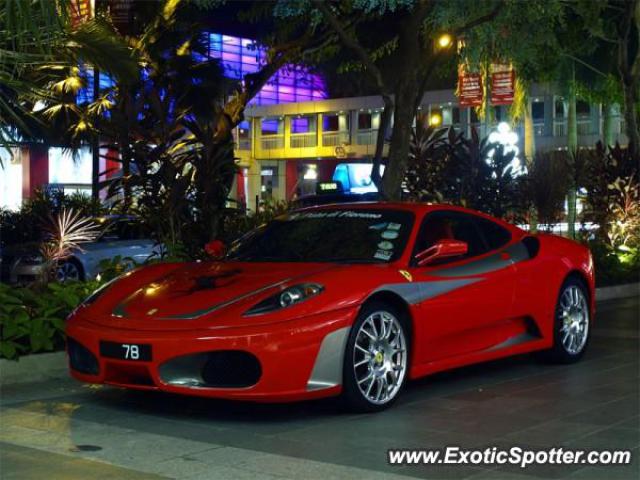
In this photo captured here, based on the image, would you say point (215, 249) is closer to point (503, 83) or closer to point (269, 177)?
point (503, 83)

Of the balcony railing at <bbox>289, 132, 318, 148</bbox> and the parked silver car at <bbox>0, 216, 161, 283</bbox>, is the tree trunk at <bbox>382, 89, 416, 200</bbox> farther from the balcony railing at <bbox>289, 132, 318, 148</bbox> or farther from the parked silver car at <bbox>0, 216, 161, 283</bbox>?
the balcony railing at <bbox>289, 132, 318, 148</bbox>

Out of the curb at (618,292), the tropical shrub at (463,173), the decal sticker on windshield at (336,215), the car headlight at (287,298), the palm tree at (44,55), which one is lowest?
the curb at (618,292)

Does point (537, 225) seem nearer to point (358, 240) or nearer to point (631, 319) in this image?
point (631, 319)

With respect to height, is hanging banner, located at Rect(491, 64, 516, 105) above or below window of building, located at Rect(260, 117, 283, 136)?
below

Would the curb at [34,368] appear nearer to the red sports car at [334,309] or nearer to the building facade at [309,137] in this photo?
the red sports car at [334,309]

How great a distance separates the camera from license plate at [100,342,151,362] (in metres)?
5.80

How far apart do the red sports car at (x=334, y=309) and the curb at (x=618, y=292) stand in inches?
244

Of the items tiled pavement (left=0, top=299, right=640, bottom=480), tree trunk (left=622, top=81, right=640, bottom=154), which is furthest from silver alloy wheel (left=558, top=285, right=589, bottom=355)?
tree trunk (left=622, top=81, right=640, bottom=154)

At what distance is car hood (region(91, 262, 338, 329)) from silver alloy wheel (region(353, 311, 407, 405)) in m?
0.52

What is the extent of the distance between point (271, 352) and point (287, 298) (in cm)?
40

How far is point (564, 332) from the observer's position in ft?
26.5

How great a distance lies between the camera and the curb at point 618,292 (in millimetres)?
13922

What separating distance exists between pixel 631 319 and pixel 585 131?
122ft

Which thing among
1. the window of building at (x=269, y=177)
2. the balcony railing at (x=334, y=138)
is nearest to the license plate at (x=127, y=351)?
the balcony railing at (x=334, y=138)
